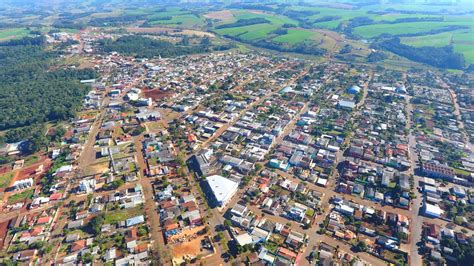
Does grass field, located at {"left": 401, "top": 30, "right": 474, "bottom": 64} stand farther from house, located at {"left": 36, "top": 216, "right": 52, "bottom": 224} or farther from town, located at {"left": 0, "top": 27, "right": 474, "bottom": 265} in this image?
house, located at {"left": 36, "top": 216, "right": 52, "bottom": 224}

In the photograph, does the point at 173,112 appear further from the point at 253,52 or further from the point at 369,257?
the point at 253,52

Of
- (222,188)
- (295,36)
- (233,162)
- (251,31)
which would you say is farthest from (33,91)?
(295,36)

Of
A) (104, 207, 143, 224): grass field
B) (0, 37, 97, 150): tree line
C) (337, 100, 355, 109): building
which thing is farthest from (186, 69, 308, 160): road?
(0, 37, 97, 150): tree line

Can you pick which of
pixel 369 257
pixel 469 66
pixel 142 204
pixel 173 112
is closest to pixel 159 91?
pixel 173 112

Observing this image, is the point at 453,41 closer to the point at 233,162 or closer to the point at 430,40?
the point at 430,40

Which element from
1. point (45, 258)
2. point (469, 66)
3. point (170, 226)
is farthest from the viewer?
point (469, 66)

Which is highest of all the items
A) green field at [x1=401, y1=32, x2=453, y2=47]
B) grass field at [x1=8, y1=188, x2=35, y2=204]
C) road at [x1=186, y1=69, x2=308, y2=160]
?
green field at [x1=401, y1=32, x2=453, y2=47]

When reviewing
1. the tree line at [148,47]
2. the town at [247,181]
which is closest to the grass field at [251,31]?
the tree line at [148,47]
